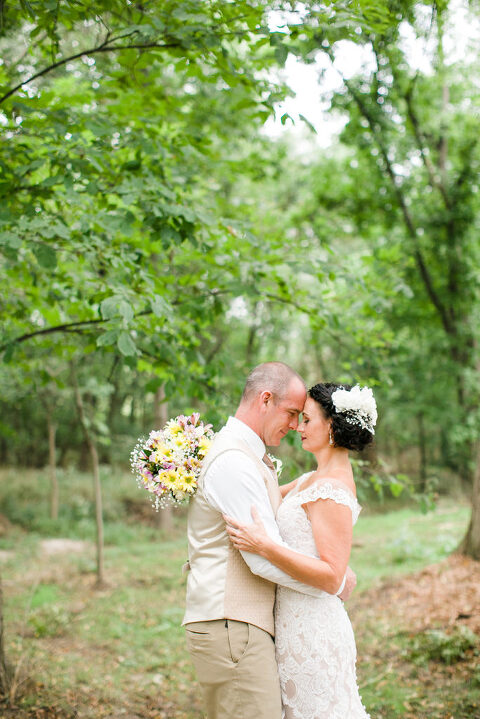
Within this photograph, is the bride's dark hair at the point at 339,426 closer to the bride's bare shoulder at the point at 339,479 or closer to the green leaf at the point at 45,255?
the bride's bare shoulder at the point at 339,479

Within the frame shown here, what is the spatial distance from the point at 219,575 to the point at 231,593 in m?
0.09

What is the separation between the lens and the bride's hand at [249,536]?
2400mm

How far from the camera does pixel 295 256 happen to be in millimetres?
4836

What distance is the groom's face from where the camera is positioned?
9.19 feet

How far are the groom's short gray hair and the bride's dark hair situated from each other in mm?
227

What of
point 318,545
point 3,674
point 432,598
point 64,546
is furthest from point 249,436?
point 64,546

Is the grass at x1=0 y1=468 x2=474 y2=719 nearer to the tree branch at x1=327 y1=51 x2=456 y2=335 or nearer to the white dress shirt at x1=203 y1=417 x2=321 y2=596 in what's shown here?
the white dress shirt at x1=203 y1=417 x2=321 y2=596

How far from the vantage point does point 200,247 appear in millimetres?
4336

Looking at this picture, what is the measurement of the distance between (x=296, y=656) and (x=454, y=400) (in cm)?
1588

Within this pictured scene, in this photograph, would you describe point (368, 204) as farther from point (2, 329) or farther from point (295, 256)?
point (2, 329)

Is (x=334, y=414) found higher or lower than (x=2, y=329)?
lower

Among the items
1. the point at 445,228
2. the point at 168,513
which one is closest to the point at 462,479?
the point at 445,228

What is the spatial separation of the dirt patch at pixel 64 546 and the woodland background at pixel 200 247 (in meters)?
0.12

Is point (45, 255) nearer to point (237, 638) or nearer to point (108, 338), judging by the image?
point (108, 338)
